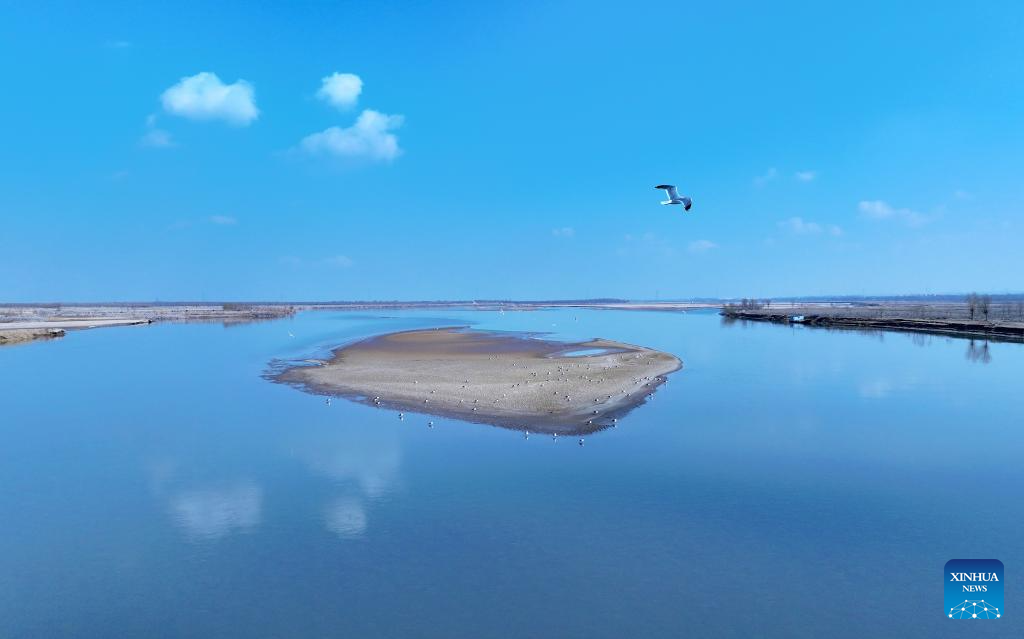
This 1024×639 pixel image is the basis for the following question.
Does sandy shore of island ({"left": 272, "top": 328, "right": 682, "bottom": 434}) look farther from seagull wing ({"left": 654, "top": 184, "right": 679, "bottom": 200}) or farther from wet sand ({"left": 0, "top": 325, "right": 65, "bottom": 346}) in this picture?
wet sand ({"left": 0, "top": 325, "right": 65, "bottom": 346})

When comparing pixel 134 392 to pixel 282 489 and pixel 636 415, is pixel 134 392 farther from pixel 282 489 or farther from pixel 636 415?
pixel 636 415

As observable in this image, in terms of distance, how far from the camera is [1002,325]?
6300 cm

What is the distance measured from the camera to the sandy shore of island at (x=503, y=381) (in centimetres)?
2280

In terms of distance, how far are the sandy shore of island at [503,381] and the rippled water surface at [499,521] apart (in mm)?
1746

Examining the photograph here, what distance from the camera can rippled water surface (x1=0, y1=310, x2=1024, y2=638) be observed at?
9.14 metres

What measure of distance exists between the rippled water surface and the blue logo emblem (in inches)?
8.1

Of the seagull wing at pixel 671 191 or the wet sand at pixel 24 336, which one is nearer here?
the seagull wing at pixel 671 191

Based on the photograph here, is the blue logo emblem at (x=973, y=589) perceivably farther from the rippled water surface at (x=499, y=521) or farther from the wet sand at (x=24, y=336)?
the wet sand at (x=24, y=336)

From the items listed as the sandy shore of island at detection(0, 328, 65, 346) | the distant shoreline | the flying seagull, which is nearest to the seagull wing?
the flying seagull

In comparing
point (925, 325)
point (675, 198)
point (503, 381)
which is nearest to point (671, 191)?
point (675, 198)

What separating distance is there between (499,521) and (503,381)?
16856mm

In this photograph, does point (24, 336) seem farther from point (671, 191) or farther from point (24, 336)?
point (671, 191)

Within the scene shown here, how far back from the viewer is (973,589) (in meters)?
9.66

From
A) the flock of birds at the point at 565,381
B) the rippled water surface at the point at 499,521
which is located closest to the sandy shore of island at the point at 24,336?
the rippled water surface at the point at 499,521
